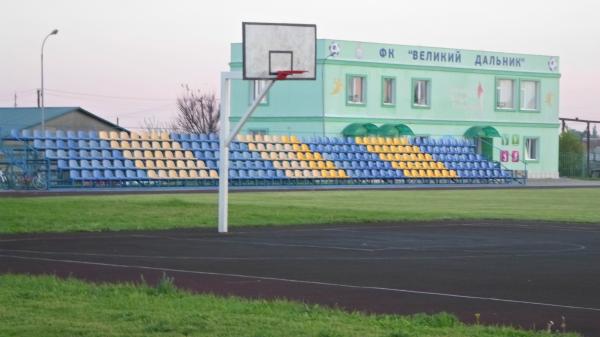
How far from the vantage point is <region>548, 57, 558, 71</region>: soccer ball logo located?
76125mm

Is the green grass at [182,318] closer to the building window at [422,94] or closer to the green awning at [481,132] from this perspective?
the building window at [422,94]

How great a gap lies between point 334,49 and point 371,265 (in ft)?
156

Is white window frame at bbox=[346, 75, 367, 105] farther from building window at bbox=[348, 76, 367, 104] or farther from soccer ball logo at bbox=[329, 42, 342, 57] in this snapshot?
soccer ball logo at bbox=[329, 42, 342, 57]

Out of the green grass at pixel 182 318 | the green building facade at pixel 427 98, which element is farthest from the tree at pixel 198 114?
the green grass at pixel 182 318

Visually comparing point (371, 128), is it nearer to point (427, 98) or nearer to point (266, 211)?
point (427, 98)

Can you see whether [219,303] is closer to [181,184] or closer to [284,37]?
[284,37]

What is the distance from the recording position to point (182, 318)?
10977 millimetres

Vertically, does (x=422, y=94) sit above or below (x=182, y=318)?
above

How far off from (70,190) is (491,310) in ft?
121

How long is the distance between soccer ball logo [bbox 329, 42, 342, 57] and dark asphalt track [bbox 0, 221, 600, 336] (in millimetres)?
37784

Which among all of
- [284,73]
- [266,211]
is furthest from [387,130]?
[284,73]

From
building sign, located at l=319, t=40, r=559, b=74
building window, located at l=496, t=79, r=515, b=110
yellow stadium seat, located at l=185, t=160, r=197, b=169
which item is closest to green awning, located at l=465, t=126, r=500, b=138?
building window, located at l=496, t=79, r=515, b=110

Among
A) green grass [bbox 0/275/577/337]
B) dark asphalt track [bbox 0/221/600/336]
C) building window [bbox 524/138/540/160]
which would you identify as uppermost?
building window [bbox 524/138/540/160]

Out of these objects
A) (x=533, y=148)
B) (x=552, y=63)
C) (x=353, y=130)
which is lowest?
(x=533, y=148)
